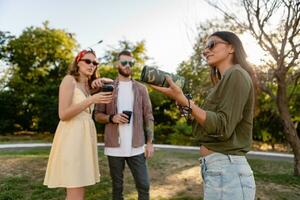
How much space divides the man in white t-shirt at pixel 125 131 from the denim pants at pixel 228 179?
71.7 inches

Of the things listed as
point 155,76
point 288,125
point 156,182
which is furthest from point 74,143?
point 288,125

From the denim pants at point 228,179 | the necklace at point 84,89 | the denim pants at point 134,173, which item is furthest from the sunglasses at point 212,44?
the denim pants at point 134,173

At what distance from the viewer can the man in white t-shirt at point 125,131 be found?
373 cm

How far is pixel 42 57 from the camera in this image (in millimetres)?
24734

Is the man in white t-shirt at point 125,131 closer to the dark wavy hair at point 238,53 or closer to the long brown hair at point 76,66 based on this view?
the long brown hair at point 76,66

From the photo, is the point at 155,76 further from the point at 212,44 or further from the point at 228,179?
the point at 228,179

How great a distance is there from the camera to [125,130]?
3.77 meters

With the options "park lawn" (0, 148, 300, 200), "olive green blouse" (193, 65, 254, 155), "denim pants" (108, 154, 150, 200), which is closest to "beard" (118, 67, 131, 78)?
"denim pants" (108, 154, 150, 200)

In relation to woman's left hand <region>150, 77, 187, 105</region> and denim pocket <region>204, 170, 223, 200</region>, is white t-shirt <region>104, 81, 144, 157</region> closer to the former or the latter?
denim pocket <region>204, 170, 223, 200</region>

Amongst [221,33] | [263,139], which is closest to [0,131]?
[263,139]

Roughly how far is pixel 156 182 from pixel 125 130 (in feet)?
8.07

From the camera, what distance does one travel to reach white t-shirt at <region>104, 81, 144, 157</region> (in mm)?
3727

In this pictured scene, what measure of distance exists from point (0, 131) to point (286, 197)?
17456 mm

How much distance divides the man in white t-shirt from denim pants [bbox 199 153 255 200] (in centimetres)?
182
